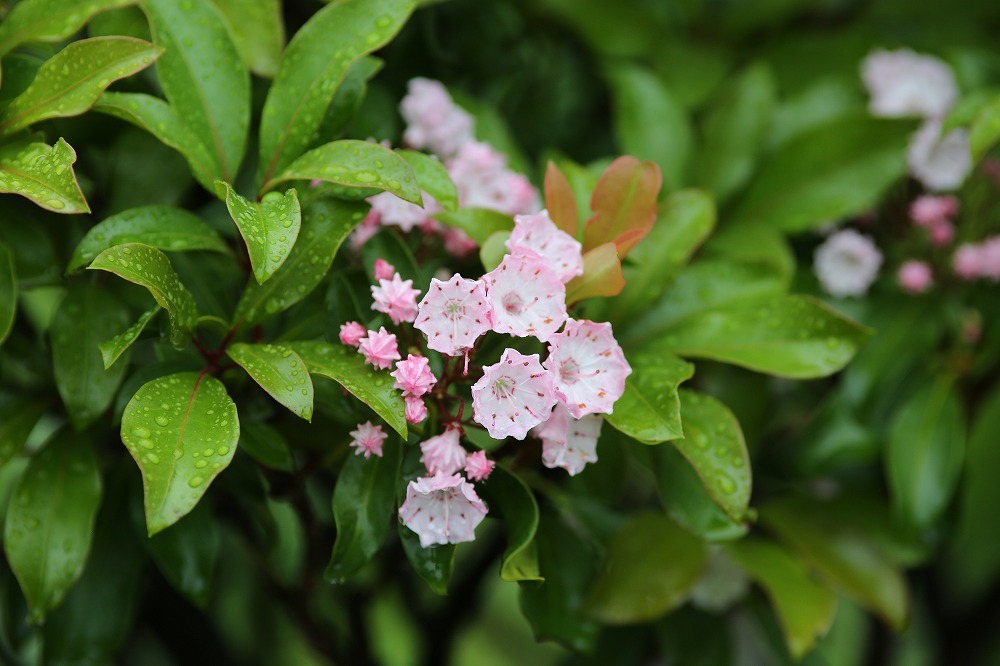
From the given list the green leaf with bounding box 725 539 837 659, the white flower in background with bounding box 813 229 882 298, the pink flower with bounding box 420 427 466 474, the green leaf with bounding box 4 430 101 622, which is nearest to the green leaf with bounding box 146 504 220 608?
the green leaf with bounding box 4 430 101 622

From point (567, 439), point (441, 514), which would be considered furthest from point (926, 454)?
point (441, 514)

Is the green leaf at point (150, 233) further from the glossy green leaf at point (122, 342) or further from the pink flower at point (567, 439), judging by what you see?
the pink flower at point (567, 439)

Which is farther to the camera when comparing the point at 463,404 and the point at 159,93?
the point at 159,93

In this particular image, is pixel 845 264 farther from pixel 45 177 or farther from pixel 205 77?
pixel 45 177

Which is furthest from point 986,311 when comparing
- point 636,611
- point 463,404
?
point 463,404

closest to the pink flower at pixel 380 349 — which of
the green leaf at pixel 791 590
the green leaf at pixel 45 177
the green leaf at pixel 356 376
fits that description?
the green leaf at pixel 356 376

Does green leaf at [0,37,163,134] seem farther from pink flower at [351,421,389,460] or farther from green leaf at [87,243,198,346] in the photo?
pink flower at [351,421,389,460]

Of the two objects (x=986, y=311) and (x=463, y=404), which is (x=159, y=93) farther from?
(x=986, y=311)
